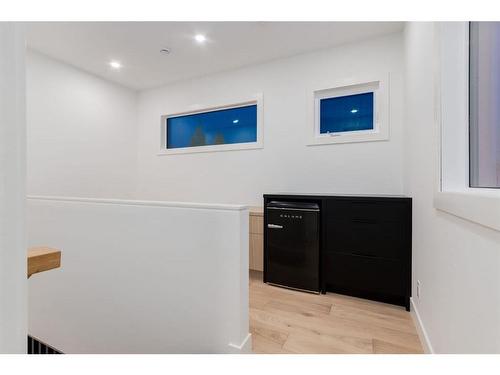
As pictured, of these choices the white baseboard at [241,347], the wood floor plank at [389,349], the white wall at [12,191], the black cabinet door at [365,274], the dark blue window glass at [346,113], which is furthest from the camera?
the dark blue window glass at [346,113]

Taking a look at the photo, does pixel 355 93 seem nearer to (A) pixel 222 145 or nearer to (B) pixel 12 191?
(A) pixel 222 145

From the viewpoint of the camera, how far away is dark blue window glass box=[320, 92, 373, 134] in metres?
2.66

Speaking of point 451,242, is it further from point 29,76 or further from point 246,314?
point 29,76

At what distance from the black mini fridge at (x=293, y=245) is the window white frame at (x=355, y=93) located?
2.98 feet

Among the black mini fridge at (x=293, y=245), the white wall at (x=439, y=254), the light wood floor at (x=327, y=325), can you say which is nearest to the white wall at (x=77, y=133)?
the black mini fridge at (x=293, y=245)

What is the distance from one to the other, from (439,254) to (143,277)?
68.4 inches

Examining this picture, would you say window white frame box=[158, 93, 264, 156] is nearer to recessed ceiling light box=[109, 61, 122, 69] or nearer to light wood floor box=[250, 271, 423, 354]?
recessed ceiling light box=[109, 61, 122, 69]

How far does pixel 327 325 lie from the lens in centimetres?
179

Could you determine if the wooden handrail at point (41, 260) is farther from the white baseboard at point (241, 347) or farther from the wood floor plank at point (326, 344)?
the wood floor plank at point (326, 344)

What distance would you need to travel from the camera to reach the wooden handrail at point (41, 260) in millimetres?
615

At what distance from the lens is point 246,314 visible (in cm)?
138

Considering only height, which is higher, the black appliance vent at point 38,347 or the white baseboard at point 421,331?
the white baseboard at point 421,331

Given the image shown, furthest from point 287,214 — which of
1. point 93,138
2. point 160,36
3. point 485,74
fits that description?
point 93,138

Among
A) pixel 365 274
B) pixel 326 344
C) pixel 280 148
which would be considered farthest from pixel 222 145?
pixel 326 344
